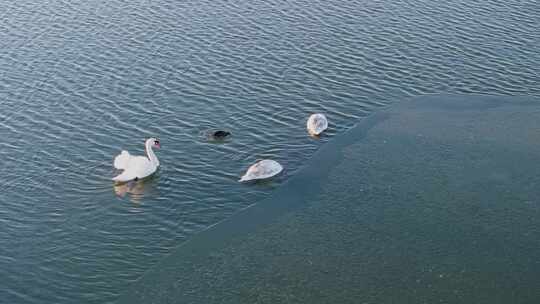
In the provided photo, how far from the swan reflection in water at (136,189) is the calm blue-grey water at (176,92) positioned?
71 millimetres

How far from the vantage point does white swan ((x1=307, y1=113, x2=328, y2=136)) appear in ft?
107

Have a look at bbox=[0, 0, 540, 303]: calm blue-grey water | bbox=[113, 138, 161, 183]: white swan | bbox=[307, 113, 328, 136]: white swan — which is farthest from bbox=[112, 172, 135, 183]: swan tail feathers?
bbox=[307, 113, 328, 136]: white swan

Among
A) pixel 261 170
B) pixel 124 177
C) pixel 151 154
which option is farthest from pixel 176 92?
pixel 261 170

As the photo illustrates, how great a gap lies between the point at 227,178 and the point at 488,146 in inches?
410

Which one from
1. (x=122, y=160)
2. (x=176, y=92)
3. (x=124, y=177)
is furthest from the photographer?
(x=176, y=92)

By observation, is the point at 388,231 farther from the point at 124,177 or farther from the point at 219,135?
the point at 124,177

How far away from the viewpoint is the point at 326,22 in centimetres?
4369

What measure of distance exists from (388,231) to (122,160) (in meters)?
9.90

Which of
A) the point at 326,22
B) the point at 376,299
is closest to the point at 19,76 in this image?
the point at 326,22

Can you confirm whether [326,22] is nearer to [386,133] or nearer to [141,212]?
[386,133]

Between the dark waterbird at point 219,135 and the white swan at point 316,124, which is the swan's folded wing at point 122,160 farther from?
the white swan at point 316,124

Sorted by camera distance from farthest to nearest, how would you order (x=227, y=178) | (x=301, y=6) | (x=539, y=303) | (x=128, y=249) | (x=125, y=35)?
1. (x=301, y=6)
2. (x=125, y=35)
3. (x=227, y=178)
4. (x=128, y=249)
5. (x=539, y=303)

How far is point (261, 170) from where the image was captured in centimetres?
2884

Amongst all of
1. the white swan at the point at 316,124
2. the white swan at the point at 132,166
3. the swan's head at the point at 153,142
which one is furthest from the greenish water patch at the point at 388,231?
the swan's head at the point at 153,142
